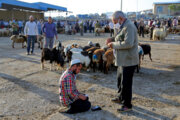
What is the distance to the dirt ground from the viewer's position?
443cm

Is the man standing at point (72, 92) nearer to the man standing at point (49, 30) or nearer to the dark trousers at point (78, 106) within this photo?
the dark trousers at point (78, 106)

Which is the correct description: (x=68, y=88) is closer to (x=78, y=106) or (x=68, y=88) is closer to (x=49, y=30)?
(x=78, y=106)

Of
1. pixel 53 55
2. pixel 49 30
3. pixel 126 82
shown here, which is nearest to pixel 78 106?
pixel 126 82

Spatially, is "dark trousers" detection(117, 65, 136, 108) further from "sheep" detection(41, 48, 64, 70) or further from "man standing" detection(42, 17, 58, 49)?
"man standing" detection(42, 17, 58, 49)

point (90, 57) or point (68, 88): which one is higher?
point (90, 57)

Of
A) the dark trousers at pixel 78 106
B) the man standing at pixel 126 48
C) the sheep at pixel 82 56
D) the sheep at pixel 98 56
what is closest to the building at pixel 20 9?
the sheep at pixel 82 56

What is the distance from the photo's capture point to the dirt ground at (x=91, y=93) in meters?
4.43

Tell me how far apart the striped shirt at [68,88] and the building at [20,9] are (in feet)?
82.4

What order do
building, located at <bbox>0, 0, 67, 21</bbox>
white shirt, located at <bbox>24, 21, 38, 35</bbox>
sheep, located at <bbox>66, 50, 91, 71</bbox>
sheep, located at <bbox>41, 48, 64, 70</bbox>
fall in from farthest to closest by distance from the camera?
building, located at <bbox>0, 0, 67, 21</bbox> < white shirt, located at <bbox>24, 21, 38, 35</bbox> < sheep, located at <bbox>41, 48, 64, 70</bbox> < sheep, located at <bbox>66, 50, 91, 71</bbox>

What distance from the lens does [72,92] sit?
14.0 feet

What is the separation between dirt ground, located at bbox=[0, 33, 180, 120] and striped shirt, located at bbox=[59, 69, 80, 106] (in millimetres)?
357

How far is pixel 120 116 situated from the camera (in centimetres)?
438

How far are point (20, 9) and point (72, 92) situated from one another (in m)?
31.9

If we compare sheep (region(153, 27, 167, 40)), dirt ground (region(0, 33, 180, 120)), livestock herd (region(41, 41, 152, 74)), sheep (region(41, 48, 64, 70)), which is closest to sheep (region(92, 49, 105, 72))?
livestock herd (region(41, 41, 152, 74))
